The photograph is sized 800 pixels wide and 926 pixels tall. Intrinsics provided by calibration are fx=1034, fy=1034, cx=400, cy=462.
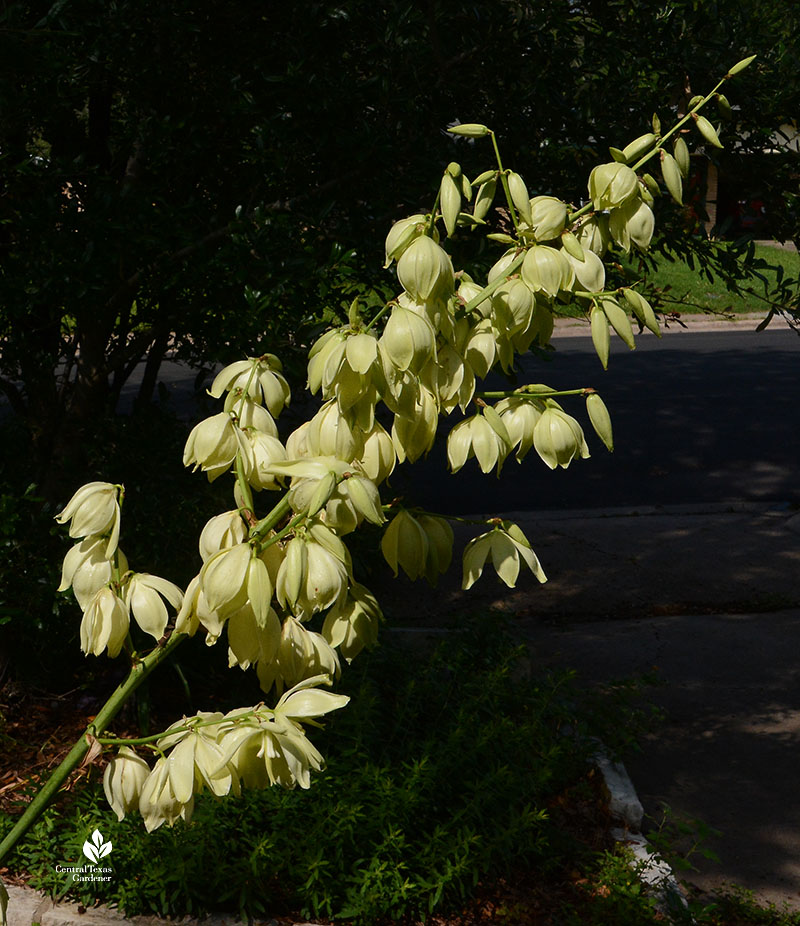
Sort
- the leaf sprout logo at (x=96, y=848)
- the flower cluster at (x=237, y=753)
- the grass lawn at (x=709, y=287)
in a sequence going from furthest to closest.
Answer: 1. the grass lawn at (x=709, y=287)
2. the leaf sprout logo at (x=96, y=848)
3. the flower cluster at (x=237, y=753)

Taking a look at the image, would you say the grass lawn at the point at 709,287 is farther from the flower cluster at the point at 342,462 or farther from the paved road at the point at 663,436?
the flower cluster at the point at 342,462

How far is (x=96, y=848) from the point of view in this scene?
9.52 feet

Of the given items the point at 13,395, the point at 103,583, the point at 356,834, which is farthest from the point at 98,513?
the point at 13,395

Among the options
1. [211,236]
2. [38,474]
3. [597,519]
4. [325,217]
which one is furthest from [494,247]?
[597,519]

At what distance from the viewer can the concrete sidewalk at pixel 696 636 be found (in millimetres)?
3939

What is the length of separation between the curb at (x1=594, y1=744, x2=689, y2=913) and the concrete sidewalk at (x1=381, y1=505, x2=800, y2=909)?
25 cm

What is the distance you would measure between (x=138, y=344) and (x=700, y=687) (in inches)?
119

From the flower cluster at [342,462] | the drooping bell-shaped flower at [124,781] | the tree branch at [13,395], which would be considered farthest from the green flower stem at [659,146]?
the tree branch at [13,395]

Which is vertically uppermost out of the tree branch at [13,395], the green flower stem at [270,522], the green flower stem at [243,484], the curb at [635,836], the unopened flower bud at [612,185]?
the unopened flower bud at [612,185]

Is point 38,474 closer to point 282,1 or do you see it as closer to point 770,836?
point 282,1

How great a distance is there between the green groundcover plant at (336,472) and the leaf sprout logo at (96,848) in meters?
1.74

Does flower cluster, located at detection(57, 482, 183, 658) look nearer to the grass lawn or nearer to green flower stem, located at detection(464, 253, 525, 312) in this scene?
green flower stem, located at detection(464, 253, 525, 312)

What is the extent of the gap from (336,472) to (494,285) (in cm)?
33

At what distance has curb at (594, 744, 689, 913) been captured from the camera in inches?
124
